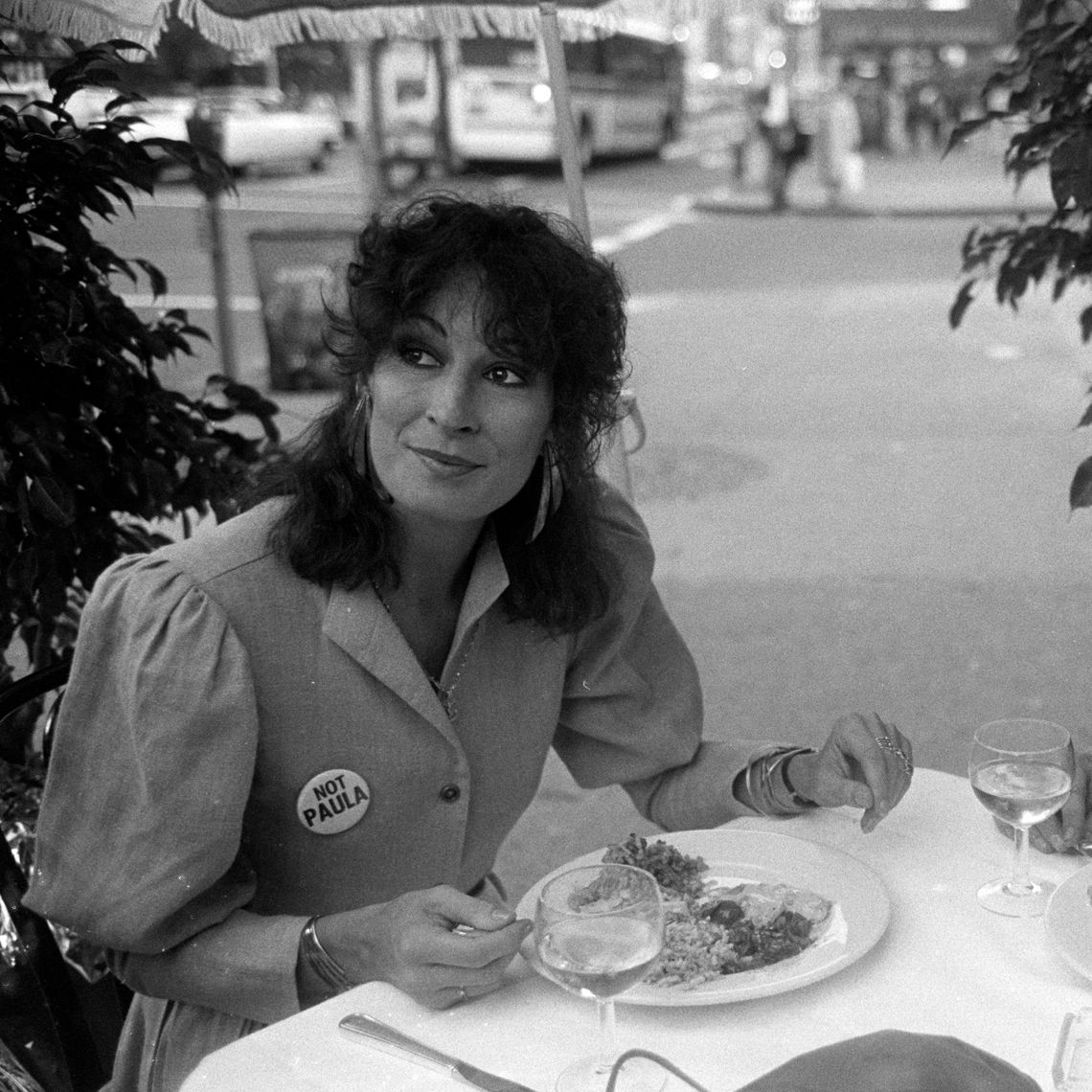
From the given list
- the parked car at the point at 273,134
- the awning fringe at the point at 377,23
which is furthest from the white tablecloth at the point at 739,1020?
the parked car at the point at 273,134

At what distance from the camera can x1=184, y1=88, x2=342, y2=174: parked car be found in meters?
23.2

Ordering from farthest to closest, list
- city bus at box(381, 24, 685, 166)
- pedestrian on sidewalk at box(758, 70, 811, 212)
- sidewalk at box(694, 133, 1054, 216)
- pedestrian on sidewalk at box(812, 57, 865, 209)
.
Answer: city bus at box(381, 24, 685, 166) < pedestrian on sidewalk at box(812, 57, 865, 209) < pedestrian on sidewalk at box(758, 70, 811, 212) < sidewalk at box(694, 133, 1054, 216)

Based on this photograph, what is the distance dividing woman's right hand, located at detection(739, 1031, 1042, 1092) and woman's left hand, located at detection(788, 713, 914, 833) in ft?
1.80

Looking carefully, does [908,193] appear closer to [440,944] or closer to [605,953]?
[440,944]

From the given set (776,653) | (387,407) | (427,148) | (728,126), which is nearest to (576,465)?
(387,407)

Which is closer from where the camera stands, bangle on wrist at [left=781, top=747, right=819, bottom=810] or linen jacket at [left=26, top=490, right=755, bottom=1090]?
linen jacket at [left=26, top=490, right=755, bottom=1090]

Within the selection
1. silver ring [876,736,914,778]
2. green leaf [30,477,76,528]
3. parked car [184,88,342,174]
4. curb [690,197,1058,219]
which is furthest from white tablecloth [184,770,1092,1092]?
parked car [184,88,342,174]

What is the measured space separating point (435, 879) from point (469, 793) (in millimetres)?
129

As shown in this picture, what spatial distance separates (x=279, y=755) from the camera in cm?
188

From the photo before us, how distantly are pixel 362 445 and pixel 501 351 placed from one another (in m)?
0.24

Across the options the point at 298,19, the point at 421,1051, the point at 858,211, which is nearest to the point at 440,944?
the point at 421,1051

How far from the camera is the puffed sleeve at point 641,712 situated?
6.96 ft

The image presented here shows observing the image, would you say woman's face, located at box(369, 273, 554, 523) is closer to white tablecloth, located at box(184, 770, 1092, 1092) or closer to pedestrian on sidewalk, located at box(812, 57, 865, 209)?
white tablecloth, located at box(184, 770, 1092, 1092)

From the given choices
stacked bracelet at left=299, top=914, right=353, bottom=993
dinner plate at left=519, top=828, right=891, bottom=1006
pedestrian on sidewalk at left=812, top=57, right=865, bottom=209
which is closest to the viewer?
dinner plate at left=519, top=828, right=891, bottom=1006
